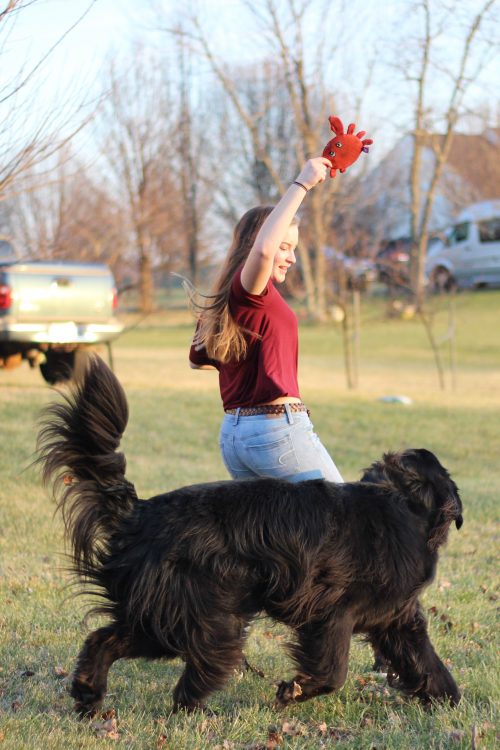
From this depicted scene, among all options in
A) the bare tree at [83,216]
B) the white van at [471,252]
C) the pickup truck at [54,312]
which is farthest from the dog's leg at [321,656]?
the white van at [471,252]

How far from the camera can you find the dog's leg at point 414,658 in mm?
3664

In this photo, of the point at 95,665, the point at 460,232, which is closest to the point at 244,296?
the point at 95,665

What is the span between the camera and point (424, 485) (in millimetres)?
3777

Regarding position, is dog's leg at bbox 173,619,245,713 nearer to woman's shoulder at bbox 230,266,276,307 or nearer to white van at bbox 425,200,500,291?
woman's shoulder at bbox 230,266,276,307

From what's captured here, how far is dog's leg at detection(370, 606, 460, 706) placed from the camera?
144 inches

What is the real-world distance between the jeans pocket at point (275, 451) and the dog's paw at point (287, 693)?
873 mm

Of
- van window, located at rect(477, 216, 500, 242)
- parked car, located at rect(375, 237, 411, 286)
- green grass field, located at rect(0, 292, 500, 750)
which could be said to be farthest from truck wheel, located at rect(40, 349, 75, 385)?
van window, located at rect(477, 216, 500, 242)

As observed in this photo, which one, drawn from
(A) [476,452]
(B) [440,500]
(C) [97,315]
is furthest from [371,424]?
(B) [440,500]

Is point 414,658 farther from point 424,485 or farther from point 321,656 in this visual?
point 424,485

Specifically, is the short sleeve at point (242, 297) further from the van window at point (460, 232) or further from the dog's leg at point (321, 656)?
the van window at point (460, 232)

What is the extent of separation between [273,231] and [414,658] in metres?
1.82

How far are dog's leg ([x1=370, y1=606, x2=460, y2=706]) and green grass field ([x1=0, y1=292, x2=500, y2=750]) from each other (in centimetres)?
8

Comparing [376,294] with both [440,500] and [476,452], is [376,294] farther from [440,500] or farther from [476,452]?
[440,500]

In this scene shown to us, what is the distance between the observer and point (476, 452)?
39.2ft
